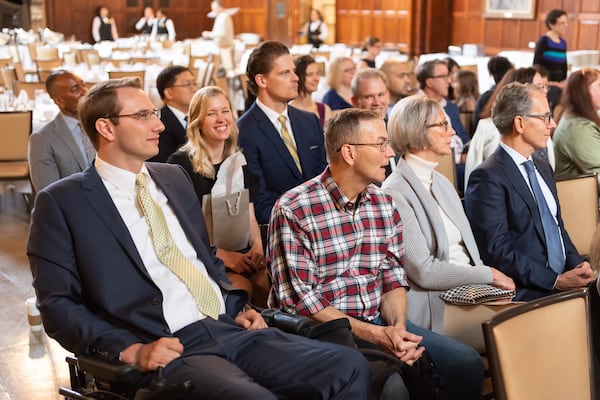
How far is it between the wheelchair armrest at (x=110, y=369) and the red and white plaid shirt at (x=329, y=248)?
72 centimetres

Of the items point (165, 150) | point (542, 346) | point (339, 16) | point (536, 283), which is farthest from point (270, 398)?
point (339, 16)

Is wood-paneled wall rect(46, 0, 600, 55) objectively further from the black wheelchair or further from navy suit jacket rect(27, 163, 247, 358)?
the black wheelchair

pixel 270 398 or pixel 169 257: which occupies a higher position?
pixel 169 257

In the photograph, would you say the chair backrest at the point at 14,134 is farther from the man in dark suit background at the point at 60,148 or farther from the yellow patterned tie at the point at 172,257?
the yellow patterned tie at the point at 172,257

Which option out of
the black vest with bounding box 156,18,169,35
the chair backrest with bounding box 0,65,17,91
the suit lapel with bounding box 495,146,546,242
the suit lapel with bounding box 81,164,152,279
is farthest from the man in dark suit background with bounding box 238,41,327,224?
the black vest with bounding box 156,18,169,35

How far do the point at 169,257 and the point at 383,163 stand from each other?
856 mm

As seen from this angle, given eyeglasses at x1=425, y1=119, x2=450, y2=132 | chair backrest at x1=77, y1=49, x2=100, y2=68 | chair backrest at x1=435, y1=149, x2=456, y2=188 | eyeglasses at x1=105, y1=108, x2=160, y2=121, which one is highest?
eyeglasses at x1=105, y1=108, x2=160, y2=121

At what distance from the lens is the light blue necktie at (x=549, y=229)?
3.79 m

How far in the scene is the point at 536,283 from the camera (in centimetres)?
369

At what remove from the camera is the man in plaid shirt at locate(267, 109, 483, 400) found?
303 cm

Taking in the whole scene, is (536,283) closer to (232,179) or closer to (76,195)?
(232,179)

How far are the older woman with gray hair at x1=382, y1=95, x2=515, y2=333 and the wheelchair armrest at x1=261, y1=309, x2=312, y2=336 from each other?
656 mm

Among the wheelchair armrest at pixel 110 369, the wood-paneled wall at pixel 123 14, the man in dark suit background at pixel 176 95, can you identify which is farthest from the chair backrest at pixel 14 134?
the wood-paneled wall at pixel 123 14

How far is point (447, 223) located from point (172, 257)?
1.22 m
